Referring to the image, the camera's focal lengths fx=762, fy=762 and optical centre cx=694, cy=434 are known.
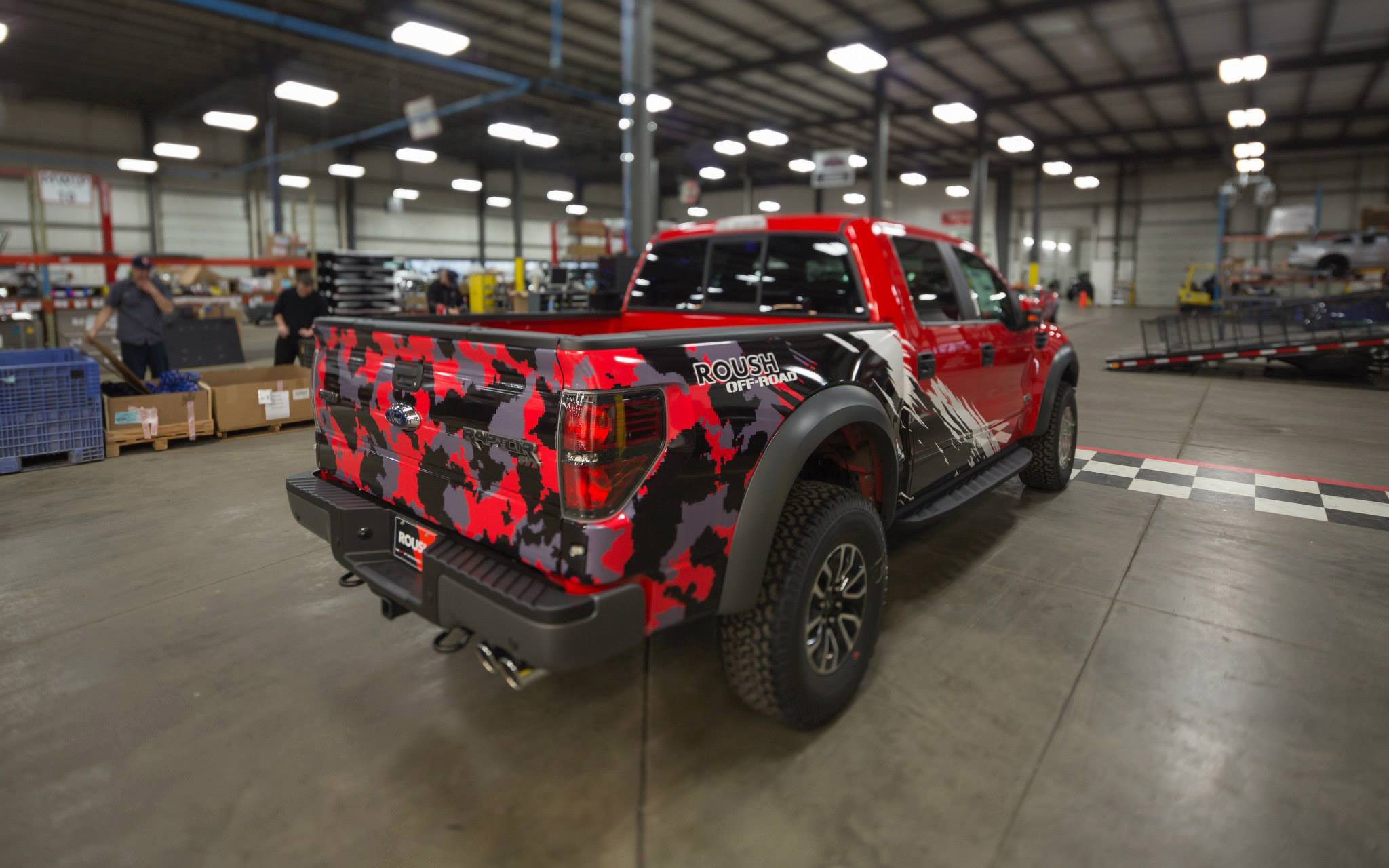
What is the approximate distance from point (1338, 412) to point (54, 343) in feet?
46.4

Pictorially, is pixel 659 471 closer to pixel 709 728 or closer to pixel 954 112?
pixel 709 728

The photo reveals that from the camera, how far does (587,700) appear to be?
2531 millimetres

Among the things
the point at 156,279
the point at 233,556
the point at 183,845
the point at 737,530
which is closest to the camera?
the point at 183,845

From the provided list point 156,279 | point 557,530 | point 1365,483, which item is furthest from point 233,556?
point 1365,483

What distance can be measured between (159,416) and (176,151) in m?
22.5

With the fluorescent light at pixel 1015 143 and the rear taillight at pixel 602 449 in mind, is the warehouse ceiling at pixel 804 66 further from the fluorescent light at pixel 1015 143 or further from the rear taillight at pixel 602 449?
the rear taillight at pixel 602 449

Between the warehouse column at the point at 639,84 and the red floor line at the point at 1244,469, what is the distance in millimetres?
5722

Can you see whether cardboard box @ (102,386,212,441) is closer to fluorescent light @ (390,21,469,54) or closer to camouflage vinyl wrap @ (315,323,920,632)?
camouflage vinyl wrap @ (315,323,920,632)

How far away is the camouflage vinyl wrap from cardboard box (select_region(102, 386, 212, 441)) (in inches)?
191

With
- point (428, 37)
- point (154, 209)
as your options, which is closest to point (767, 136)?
point (428, 37)

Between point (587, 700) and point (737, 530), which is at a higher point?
point (737, 530)

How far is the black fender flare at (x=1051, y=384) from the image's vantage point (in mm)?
4508

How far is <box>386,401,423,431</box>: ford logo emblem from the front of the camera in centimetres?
224

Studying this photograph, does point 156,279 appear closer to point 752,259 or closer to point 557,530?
point 752,259
